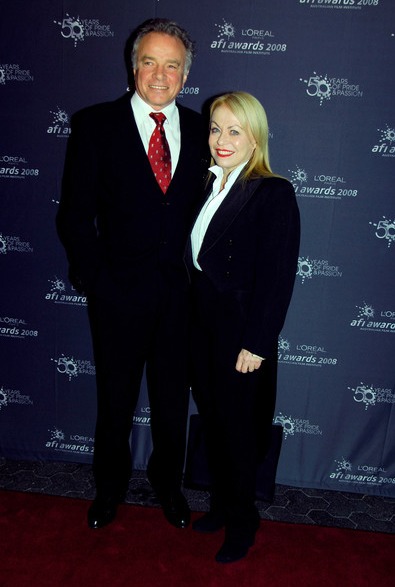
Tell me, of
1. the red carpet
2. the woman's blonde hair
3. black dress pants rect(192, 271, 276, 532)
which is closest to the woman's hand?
black dress pants rect(192, 271, 276, 532)

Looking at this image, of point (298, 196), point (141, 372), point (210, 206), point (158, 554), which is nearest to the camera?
point (210, 206)

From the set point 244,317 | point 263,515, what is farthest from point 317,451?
point 244,317

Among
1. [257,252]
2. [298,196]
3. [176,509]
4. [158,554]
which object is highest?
[298,196]

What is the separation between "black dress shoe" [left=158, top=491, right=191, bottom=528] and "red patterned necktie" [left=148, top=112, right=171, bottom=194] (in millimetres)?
1502

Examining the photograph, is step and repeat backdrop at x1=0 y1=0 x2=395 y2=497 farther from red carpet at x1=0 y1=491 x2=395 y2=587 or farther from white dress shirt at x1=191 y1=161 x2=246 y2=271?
white dress shirt at x1=191 y1=161 x2=246 y2=271

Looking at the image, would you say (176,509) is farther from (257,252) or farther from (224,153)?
(224,153)

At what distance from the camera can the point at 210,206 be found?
6.52 ft

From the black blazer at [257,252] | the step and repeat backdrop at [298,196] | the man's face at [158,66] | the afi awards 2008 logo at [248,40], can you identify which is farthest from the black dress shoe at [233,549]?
the afi awards 2008 logo at [248,40]

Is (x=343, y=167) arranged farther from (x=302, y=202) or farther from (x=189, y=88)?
(x=189, y=88)

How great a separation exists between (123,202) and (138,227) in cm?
12

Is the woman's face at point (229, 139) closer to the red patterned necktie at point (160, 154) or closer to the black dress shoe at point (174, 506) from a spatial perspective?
the red patterned necktie at point (160, 154)

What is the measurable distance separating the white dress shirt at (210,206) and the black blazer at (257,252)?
0.05m

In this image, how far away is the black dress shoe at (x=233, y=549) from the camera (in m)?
2.20

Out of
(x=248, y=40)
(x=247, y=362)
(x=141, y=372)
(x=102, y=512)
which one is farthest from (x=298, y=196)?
(x=102, y=512)
